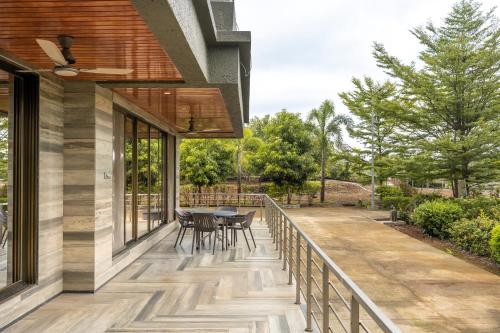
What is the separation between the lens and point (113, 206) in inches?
219

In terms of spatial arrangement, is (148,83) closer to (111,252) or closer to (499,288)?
(111,252)

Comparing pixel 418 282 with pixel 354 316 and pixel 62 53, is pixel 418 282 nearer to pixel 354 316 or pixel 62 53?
pixel 354 316

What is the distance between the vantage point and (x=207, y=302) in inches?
169

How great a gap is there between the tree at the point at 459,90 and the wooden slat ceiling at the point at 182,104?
9.87m

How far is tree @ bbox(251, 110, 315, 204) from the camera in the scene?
64.6 feet

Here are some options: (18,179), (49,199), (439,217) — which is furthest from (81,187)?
(439,217)

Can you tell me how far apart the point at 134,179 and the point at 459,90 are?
1307 centimetres

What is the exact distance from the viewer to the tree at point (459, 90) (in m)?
13.9

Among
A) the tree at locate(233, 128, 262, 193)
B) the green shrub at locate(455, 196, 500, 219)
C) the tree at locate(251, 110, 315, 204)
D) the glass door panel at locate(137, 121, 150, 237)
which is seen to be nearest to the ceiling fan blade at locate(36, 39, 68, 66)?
the glass door panel at locate(137, 121, 150, 237)

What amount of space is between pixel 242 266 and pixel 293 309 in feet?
6.69

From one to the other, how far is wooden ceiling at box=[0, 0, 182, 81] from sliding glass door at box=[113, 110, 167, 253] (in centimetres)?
219

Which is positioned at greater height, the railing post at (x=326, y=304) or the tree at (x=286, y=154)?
the tree at (x=286, y=154)

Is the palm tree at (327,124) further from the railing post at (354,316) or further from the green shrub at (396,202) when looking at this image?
the railing post at (354,316)

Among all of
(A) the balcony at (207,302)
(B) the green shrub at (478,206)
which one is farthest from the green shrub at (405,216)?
(A) the balcony at (207,302)
